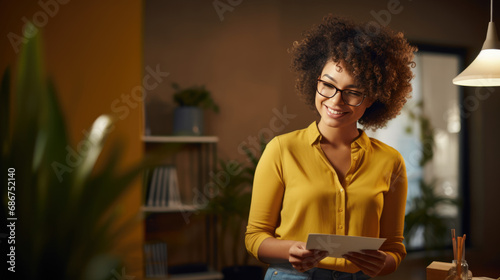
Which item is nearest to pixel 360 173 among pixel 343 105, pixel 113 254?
pixel 343 105

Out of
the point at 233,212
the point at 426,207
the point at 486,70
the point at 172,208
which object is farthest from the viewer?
the point at 426,207

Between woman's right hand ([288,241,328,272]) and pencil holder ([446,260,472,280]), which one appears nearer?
woman's right hand ([288,241,328,272])

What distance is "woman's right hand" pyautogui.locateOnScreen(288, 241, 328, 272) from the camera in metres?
1.26

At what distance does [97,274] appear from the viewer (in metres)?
0.50

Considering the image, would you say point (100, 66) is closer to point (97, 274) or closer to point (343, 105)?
point (343, 105)

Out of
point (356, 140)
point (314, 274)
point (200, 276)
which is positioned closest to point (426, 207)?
point (200, 276)

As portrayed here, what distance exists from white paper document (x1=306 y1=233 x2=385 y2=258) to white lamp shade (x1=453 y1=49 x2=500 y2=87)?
882 mm

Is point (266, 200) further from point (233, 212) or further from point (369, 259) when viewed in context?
point (233, 212)

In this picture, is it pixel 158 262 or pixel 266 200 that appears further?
pixel 158 262

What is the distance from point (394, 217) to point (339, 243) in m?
0.33

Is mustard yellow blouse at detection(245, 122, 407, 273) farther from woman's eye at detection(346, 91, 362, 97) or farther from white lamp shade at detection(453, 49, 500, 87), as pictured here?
white lamp shade at detection(453, 49, 500, 87)

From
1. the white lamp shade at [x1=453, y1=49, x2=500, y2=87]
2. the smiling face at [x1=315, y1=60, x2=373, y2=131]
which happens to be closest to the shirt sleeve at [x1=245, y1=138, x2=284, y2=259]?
the smiling face at [x1=315, y1=60, x2=373, y2=131]

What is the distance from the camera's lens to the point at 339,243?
1216mm

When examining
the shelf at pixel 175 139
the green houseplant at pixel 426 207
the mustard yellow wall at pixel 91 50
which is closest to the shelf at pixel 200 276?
the shelf at pixel 175 139
